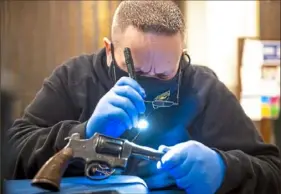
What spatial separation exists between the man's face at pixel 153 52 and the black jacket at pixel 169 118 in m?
0.07

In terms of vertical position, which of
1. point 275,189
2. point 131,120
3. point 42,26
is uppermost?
point 42,26

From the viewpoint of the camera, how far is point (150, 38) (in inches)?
25.4

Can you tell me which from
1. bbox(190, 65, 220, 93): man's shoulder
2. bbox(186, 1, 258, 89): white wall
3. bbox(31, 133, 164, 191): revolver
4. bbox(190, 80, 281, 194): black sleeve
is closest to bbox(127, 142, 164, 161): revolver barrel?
bbox(31, 133, 164, 191): revolver

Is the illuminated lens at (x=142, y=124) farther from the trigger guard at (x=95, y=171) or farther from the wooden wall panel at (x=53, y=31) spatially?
the wooden wall panel at (x=53, y=31)

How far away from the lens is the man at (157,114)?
591 millimetres

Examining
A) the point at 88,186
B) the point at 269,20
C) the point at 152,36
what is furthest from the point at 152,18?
the point at 269,20

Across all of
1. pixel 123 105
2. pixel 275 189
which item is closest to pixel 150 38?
pixel 123 105

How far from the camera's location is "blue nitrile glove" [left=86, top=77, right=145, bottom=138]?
0.58 metres

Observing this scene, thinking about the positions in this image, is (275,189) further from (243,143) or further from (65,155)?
(65,155)

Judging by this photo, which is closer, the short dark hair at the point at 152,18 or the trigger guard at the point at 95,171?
the trigger guard at the point at 95,171

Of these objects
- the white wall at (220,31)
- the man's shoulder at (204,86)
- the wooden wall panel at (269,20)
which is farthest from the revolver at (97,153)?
the wooden wall panel at (269,20)

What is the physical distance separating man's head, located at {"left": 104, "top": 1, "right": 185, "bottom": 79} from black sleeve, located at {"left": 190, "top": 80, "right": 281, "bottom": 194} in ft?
0.34

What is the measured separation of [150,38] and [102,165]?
0.20 m

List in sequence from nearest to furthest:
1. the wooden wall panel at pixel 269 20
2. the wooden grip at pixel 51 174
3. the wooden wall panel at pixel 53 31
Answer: the wooden grip at pixel 51 174
the wooden wall panel at pixel 53 31
the wooden wall panel at pixel 269 20
